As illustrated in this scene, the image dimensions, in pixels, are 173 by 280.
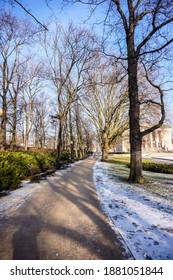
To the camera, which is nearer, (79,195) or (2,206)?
(2,206)

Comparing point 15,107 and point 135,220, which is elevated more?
point 15,107

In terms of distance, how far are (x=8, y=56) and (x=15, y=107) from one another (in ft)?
20.0

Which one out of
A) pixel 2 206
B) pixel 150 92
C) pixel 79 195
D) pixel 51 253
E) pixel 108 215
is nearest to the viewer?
pixel 51 253

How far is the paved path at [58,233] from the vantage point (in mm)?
2516

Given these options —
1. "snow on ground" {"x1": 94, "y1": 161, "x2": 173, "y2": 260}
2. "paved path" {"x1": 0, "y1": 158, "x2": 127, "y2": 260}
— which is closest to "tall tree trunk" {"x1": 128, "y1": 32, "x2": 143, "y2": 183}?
"snow on ground" {"x1": 94, "y1": 161, "x2": 173, "y2": 260}

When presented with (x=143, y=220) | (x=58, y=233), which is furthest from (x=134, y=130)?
(x=58, y=233)

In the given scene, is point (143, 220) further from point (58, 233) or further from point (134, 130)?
point (134, 130)

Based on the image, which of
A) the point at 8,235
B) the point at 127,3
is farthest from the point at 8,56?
the point at 8,235

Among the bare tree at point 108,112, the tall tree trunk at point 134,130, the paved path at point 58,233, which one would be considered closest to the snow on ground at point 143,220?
the paved path at point 58,233

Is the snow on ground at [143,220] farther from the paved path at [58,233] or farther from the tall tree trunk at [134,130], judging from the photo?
the tall tree trunk at [134,130]

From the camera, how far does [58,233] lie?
3.15 meters

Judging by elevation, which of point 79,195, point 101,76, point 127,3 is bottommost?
point 79,195

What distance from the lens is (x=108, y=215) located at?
3980mm

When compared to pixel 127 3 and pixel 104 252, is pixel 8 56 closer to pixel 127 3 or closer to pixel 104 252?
pixel 127 3
